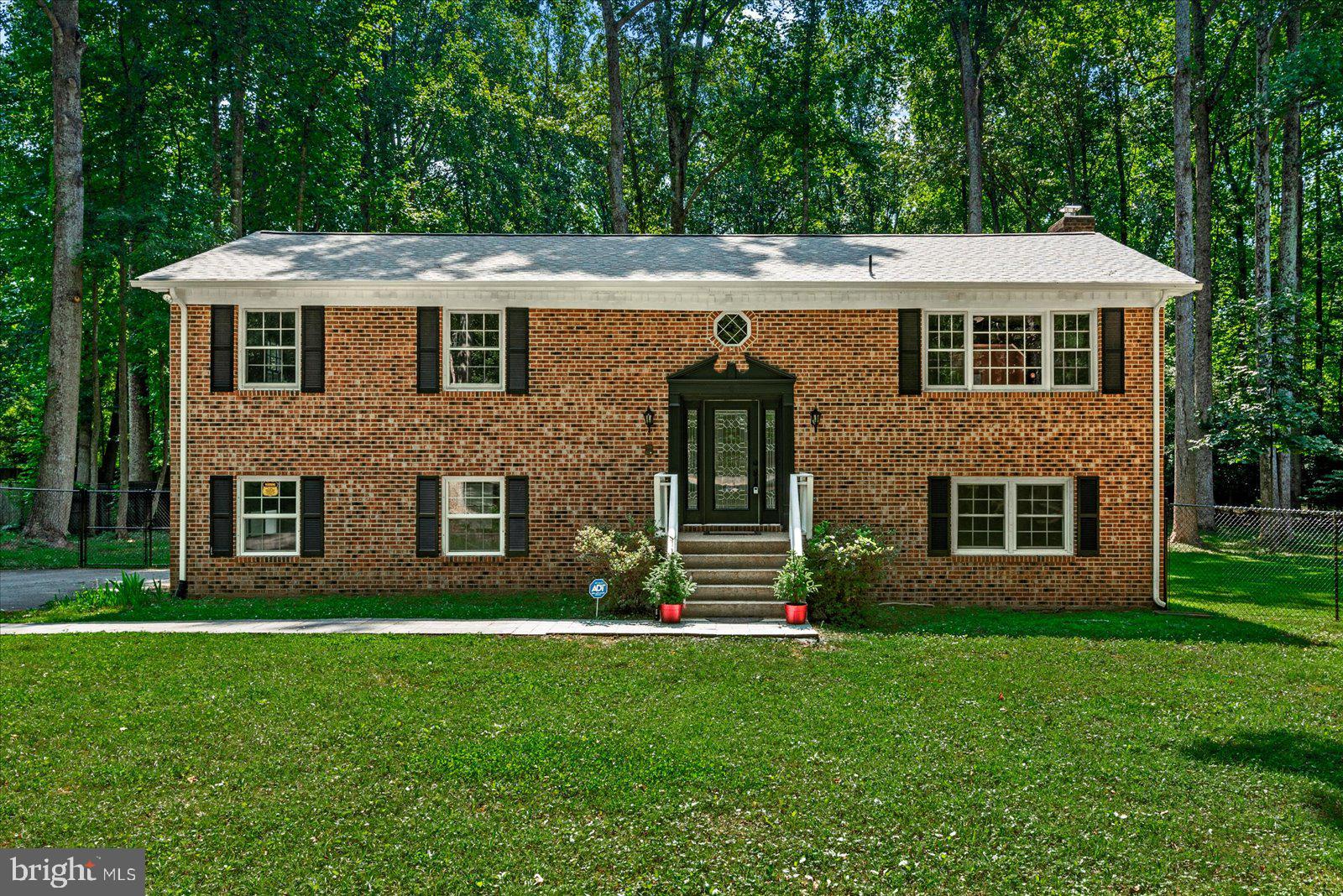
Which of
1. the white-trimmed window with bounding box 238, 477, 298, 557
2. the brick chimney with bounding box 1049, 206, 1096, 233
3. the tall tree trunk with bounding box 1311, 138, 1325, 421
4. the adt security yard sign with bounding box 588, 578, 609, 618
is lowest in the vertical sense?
the adt security yard sign with bounding box 588, 578, 609, 618

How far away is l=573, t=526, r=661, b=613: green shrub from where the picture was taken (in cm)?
1123

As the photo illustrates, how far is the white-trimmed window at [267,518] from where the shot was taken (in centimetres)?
1302

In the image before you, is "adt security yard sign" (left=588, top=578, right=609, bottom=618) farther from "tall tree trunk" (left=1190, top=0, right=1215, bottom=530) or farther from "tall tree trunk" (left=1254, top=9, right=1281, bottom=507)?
"tall tree trunk" (left=1254, top=9, right=1281, bottom=507)

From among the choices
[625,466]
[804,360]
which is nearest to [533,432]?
Result: [625,466]

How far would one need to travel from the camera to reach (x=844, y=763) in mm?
6289

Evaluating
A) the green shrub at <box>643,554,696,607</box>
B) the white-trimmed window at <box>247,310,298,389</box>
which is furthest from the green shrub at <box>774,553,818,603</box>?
the white-trimmed window at <box>247,310,298,389</box>

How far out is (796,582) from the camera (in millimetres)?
10742

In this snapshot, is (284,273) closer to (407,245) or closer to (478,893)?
(407,245)

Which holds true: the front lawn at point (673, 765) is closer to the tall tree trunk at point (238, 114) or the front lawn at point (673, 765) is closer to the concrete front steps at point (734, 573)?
the concrete front steps at point (734, 573)

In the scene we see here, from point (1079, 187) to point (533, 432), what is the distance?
28044 millimetres

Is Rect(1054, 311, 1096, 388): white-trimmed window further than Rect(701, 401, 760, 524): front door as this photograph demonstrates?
No

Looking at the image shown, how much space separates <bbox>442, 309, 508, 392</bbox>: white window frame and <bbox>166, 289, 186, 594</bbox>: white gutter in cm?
397

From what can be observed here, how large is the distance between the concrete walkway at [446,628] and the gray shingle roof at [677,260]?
204 inches

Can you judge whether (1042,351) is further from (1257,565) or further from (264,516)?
(264,516)
